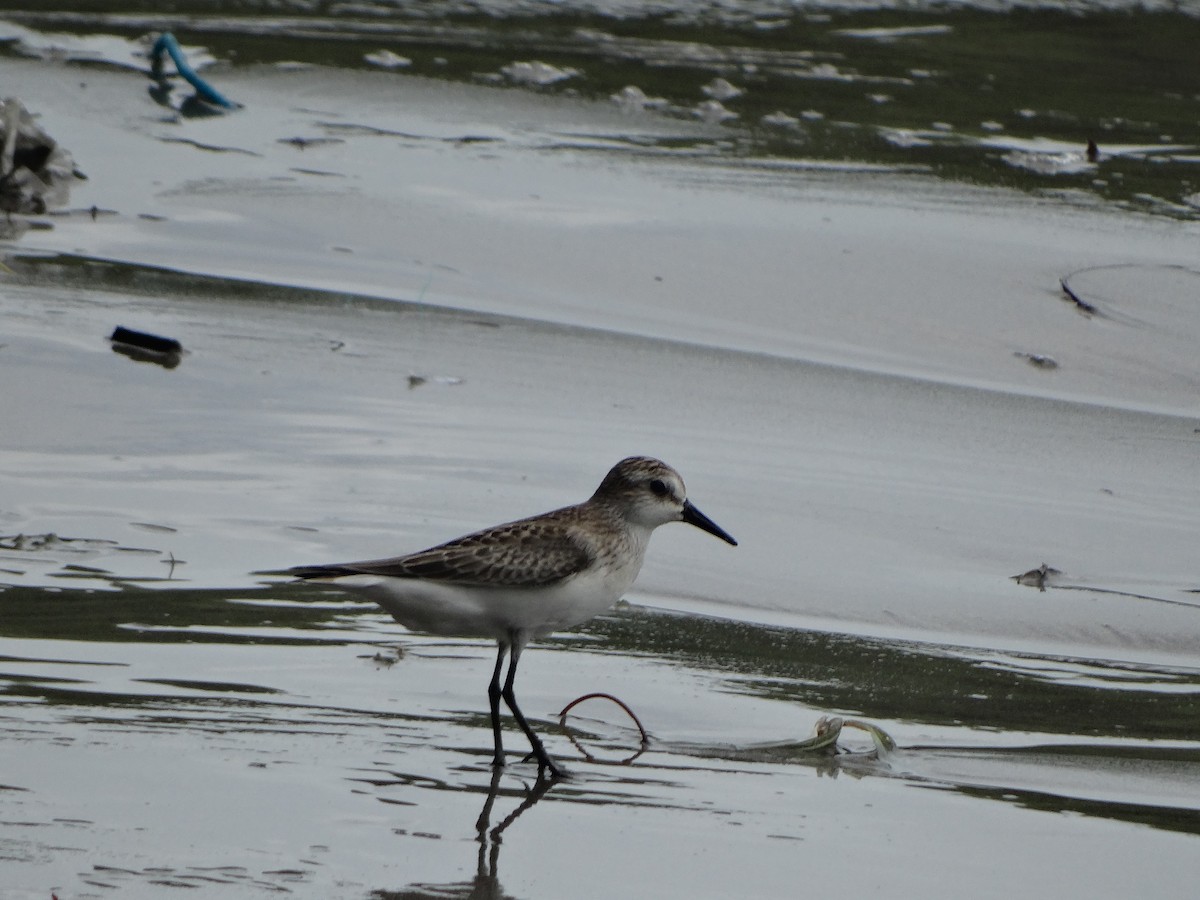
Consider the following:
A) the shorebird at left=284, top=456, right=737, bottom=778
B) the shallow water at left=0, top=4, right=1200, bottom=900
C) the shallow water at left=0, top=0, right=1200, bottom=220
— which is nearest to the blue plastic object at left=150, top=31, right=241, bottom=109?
the shallow water at left=0, top=4, right=1200, bottom=900

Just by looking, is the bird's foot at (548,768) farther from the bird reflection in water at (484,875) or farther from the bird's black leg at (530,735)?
the bird reflection in water at (484,875)

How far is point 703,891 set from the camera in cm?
339

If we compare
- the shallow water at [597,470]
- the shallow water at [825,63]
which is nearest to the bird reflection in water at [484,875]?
the shallow water at [597,470]

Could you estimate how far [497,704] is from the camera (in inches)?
171

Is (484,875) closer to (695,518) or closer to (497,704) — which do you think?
(497,704)

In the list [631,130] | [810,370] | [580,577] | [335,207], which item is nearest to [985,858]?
[580,577]

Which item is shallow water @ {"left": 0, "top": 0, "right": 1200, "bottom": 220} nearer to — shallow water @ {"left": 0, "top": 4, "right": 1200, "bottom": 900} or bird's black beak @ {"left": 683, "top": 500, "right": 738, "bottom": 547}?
shallow water @ {"left": 0, "top": 4, "right": 1200, "bottom": 900}

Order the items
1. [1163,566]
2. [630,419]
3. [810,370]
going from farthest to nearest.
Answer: [810,370]
[630,419]
[1163,566]

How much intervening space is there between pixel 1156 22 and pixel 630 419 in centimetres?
836

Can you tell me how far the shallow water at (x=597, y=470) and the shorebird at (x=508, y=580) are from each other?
21 centimetres

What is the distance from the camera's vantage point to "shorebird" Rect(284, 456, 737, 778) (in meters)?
4.32

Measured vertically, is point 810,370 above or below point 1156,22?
below

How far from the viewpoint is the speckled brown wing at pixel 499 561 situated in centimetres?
436

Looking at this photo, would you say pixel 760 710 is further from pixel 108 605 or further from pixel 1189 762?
pixel 108 605
